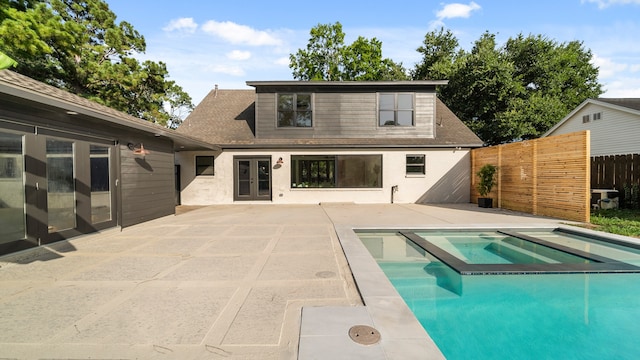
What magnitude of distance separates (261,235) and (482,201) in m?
9.63

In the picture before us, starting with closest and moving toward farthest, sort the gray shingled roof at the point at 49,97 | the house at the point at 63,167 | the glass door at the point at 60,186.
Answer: the gray shingled roof at the point at 49,97
the house at the point at 63,167
the glass door at the point at 60,186

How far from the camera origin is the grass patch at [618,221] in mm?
6486

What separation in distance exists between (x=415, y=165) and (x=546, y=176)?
4.94m

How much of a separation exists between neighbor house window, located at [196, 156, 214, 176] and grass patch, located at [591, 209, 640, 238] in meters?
13.8

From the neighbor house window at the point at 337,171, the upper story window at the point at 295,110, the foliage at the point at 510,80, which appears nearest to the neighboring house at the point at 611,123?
the foliage at the point at 510,80

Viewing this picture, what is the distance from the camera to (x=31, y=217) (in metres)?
4.91

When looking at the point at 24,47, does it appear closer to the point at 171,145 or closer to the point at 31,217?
the point at 171,145

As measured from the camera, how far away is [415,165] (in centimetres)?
1265

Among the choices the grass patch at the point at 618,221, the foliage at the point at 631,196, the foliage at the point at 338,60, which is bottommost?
the grass patch at the point at 618,221

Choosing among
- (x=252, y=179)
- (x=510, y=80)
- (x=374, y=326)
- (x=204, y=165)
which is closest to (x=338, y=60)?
(x=510, y=80)

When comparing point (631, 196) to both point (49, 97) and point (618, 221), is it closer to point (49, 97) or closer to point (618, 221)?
point (618, 221)

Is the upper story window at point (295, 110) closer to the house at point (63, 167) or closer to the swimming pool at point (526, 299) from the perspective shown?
the house at point (63, 167)

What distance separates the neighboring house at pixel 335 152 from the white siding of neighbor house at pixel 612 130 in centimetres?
867

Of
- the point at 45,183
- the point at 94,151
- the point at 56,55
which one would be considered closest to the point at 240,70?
the point at 56,55
